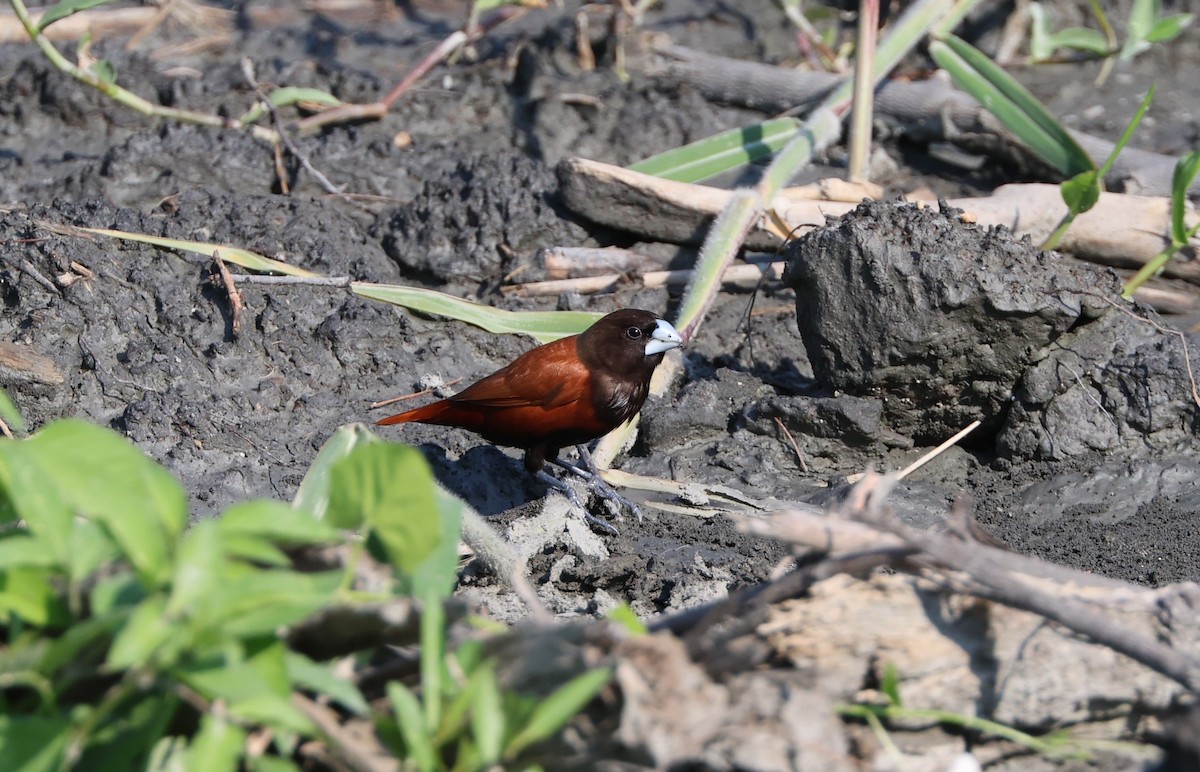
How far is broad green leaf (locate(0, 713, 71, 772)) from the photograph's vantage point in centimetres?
157

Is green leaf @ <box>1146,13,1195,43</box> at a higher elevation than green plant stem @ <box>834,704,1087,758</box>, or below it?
higher

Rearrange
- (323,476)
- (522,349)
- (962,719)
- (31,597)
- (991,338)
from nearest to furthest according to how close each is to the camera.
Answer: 1. (31,597)
2. (962,719)
3. (323,476)
4. (991,338)
5. (522,349)

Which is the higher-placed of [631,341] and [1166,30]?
[1166,30]

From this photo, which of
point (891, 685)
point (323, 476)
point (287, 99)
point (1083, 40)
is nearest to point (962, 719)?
point (891, 685)

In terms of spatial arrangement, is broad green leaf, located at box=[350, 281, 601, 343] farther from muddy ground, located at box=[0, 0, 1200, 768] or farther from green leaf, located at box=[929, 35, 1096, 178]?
green leaf, located at box=[929, 35, 1096, 178]

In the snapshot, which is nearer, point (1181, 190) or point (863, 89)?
point (1181, 190)

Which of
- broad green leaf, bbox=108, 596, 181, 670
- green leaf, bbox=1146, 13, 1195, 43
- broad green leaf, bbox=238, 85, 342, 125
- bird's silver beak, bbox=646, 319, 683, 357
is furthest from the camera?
green leaf, bbox=1146, 13, 1195, 43

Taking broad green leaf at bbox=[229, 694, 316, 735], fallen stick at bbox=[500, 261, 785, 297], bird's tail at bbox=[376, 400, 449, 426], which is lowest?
bird's tail at bbox=[376, 400, 449, 426]

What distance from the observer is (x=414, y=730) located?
1617 millimetres

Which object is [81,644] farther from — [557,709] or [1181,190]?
[1181,190]

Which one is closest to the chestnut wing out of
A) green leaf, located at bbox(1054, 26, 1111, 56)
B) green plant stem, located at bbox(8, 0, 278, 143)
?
green plant stem, located at bbox(8, 0, 278, 143)

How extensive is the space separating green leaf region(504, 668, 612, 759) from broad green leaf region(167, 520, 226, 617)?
1.49ft

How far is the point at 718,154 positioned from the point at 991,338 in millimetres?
1852

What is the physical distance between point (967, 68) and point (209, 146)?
12.1ft
